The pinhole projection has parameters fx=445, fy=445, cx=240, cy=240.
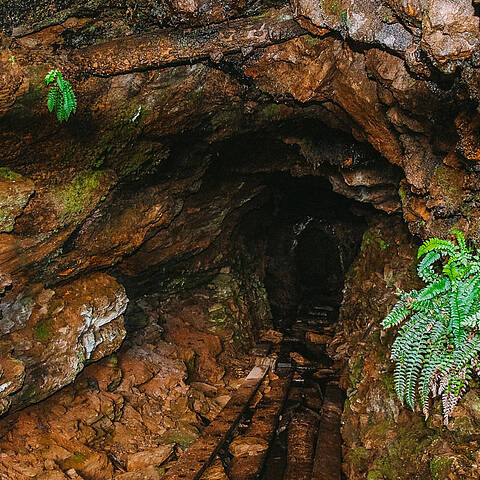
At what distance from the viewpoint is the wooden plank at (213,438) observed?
4.65m

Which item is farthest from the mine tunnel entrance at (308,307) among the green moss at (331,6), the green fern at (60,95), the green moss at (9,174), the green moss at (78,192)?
the green moss at (331,6)

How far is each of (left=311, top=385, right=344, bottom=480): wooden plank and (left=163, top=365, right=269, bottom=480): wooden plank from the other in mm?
1099

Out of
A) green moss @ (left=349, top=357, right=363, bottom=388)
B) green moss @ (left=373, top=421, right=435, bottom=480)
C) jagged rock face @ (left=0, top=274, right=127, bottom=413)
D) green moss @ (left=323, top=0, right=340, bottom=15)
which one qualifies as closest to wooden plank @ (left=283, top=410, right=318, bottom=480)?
green moss @ (left=349, top=357, right=363, bottom=388)

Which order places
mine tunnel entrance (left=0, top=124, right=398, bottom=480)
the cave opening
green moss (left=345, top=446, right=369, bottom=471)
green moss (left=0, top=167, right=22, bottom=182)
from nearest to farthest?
green moss (left=0, top=167, right=22, bottom=182), green moss (left=345, top=446, right=369, bottom=471), mine tunnel entrance (left=0, top=124, right=398, bottom=480), the cave opening

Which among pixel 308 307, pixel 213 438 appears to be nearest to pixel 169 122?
pixel 213 438

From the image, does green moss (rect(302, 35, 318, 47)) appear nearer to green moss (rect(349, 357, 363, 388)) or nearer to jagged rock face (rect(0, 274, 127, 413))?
jagged rock face (rect(0, 274, 127, 413))

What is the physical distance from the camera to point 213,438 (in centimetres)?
531

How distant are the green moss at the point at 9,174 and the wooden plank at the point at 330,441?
411cm

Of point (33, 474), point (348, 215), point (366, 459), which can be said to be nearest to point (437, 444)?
point (366, 459)

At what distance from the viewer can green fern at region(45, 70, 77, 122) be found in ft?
11.4

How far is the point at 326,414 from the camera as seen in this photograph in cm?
595

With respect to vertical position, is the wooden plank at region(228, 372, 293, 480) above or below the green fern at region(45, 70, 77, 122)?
below

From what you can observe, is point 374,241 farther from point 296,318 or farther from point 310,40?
point 310,40

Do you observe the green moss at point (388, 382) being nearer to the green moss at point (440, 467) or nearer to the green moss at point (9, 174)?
the green moss at point (440, 467)
